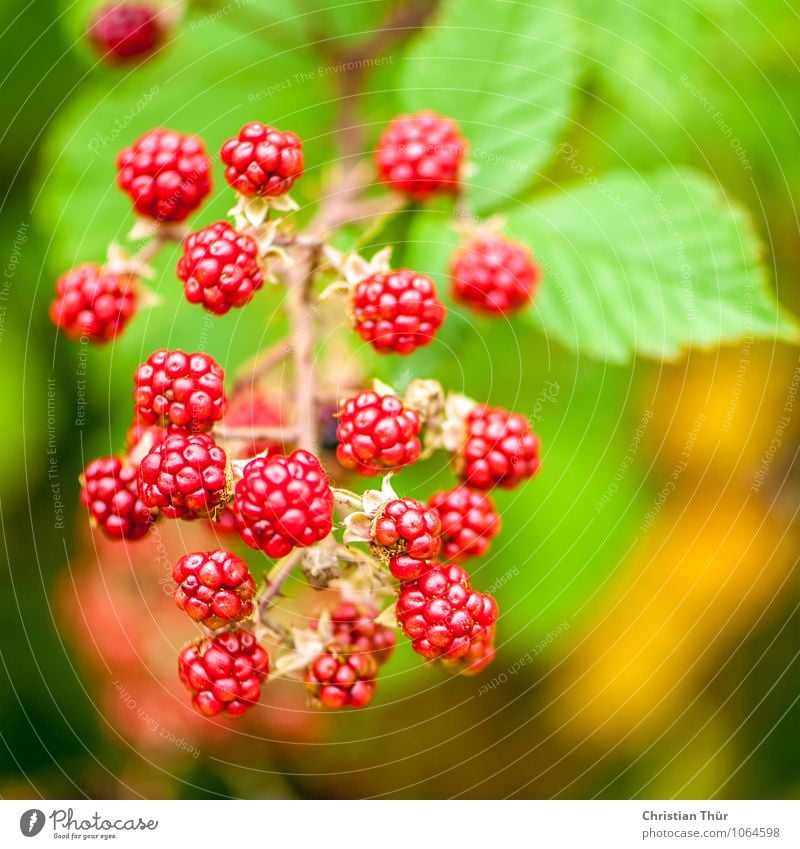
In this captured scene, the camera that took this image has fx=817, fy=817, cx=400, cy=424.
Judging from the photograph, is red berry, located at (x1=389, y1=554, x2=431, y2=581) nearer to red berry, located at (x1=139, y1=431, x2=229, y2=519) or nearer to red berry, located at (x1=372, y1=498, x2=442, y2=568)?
red berry, located at (x1=372, y1=498, x2=442, y2=568)

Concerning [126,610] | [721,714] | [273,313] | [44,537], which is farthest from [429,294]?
[721,714]

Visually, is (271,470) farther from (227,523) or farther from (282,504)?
(227,523)

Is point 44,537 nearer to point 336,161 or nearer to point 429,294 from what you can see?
point 336,161

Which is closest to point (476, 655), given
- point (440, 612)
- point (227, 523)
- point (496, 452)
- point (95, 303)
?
point (440, 612)

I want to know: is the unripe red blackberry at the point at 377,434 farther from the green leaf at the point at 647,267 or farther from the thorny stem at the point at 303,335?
the green leaf at the point at 647,267

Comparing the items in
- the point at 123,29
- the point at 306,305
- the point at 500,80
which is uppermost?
the point at 123,29

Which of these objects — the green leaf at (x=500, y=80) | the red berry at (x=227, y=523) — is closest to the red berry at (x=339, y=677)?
the red berry at (x=227, y=523)
